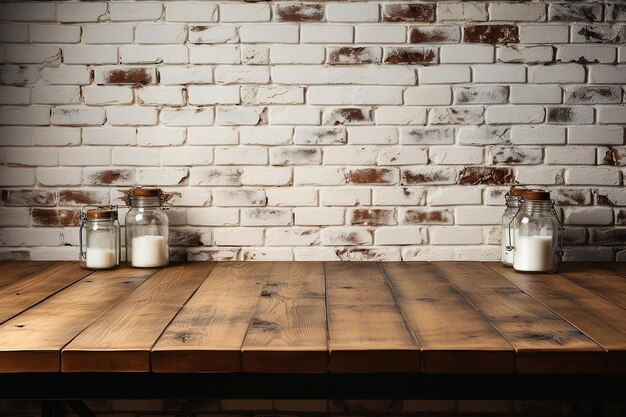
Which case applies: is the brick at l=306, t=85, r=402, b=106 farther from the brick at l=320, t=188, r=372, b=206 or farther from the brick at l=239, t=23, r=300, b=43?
the brick at l=320, t=188, r=372, b=206

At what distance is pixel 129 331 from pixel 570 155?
167 cm

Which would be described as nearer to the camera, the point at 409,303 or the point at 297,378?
the point at 297,378

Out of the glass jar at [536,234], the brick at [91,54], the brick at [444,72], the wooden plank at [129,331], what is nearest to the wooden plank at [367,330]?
the wooden plank at [129,331]

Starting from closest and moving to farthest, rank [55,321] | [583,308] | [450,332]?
[450,332] → [55,321] → [583,308]

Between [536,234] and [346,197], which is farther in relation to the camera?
[346,197]

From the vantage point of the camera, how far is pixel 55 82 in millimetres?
2342

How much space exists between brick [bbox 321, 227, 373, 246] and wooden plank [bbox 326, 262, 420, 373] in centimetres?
38

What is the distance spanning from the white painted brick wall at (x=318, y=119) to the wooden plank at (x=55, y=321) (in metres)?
0.49

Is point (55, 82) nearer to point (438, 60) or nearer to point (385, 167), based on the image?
point (385, 167)

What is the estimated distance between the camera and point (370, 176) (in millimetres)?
2355

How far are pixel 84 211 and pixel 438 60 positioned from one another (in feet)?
4.46

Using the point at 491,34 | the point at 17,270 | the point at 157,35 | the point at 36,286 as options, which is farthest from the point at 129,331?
the point at 491,34

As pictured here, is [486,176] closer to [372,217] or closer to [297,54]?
[372,217]

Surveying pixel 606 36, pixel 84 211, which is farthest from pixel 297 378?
pixel 606 36
